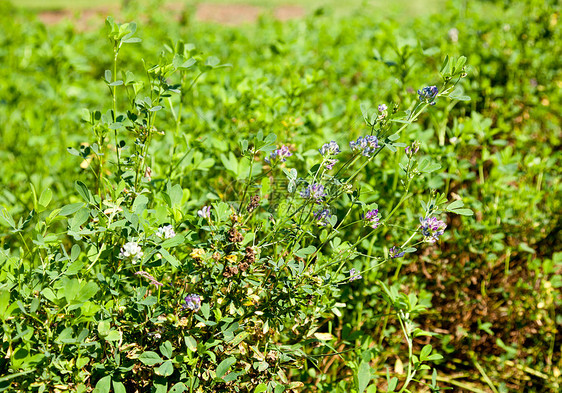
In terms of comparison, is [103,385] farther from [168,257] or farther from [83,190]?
[83,190]

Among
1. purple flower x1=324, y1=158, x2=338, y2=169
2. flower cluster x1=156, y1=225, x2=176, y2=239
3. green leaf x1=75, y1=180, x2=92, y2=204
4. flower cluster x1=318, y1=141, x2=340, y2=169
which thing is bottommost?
flower cluster x1=156, y1=225, x2=176, y2=239

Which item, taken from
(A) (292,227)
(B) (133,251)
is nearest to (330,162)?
(A) (292,227)

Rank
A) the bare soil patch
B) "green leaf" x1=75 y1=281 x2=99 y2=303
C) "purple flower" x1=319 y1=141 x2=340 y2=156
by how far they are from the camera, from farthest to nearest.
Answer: the bare soil patch, "purple flower" x1=319 y1=141 x2=340 y2=156, "green leaf" x1=75 y1=281 x2=99 y2=303

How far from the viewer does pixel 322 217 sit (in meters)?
1.49

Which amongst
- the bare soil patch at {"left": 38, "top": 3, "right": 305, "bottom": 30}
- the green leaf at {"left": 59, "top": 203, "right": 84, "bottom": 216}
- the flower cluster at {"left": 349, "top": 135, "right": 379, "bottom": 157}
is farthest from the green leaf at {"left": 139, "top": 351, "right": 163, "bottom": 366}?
the bare soil patch at {"left": 38, "top": 3, "right": 305, "bottom": 30}

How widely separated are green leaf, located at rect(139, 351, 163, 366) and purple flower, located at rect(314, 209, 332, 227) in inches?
24.7

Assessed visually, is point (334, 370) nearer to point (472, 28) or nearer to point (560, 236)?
point (560, 236)

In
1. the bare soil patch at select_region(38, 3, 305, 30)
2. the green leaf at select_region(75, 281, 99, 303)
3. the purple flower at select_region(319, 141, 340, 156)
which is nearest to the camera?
the green leaf at select_region(75, 281, 99, 303)

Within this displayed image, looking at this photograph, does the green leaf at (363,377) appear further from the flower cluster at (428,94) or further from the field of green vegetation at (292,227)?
the flower cluster at (428,94)

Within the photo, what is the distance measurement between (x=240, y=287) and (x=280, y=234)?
0.22 m

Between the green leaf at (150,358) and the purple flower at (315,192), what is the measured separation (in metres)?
0.65

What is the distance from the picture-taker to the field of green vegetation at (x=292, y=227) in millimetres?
1427

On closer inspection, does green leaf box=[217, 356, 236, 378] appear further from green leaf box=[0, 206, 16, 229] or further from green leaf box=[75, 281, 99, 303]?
green leaf box=[0, 206, 16, 229]

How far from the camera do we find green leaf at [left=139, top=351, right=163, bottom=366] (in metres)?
1.36
